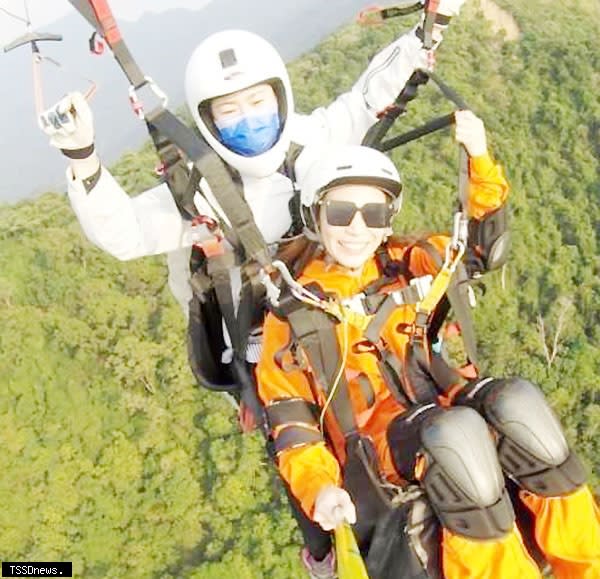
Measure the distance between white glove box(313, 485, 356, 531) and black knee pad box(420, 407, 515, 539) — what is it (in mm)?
285

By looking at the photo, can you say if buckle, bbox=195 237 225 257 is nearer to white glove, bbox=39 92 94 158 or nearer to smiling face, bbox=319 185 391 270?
smiling face, bbox=319 185 391 270

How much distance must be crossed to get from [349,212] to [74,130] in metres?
1.14

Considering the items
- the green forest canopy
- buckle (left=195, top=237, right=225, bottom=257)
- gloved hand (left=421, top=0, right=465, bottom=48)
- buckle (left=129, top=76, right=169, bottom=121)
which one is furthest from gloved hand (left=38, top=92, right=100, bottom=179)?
the green forest canopy

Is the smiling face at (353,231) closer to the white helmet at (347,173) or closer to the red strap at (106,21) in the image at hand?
the white helmet at (347,173)

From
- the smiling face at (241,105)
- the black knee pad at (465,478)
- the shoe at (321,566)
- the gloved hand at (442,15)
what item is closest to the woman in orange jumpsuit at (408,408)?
the black knee pad at (465,478)

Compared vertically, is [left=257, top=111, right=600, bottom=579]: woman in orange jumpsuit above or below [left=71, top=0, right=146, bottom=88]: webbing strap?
below

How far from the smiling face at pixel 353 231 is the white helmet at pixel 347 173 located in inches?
1.3

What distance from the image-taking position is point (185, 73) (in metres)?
3.57

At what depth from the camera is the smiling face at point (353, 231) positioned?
3.06 meters

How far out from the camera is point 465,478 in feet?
8.28

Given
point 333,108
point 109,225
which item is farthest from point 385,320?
point 333,108

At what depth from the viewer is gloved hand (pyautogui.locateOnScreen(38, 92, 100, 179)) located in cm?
279

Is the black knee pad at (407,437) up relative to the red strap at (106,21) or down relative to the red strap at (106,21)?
down

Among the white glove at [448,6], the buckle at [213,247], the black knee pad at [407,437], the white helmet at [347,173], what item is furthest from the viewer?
the white glove at [448,6]
